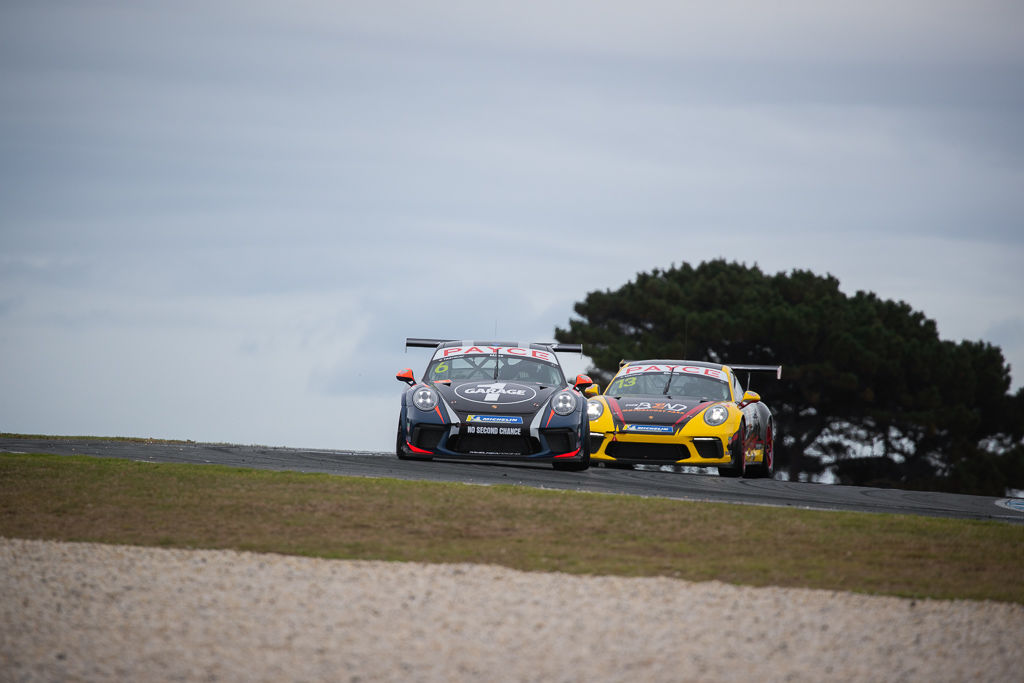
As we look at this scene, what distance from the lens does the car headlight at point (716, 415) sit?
15.8 m

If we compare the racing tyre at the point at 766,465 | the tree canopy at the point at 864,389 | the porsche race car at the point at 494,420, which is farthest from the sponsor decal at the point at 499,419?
the tree canopy at the point at 864,389

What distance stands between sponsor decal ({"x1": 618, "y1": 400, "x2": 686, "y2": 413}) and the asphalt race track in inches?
32.6

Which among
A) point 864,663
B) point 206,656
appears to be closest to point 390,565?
point 206,656

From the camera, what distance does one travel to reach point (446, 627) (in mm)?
6332

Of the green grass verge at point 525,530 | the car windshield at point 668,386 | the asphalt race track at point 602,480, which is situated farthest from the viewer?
the car windshield at point 668,386

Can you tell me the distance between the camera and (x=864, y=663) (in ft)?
19.2

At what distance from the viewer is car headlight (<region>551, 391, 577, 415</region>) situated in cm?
1471

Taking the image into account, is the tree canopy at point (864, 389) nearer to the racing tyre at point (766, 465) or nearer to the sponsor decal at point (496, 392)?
the racing tyre at point (766, 465)

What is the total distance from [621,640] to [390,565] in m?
2.26

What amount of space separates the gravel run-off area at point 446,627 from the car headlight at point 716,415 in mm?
8250

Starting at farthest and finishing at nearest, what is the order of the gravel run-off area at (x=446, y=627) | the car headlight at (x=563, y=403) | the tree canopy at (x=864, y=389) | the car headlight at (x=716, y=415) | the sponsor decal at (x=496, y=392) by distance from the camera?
1. the tree canopy at (x=864, y=389)
2. the car headlight at (x=716, y=415)
3. the sponsor decal at (x=496, y=392)
4. the car headlight at (x=563, y=403)
5. the gravel run-off area at (x=446, y=627)

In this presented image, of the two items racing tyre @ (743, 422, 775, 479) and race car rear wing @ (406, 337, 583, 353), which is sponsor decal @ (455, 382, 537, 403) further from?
racing tyre @ (743, 422, 775, 479)

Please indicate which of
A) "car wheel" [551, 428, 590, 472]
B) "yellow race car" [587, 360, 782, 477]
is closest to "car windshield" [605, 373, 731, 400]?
"yellow race car" [587, 360, 782, 477]

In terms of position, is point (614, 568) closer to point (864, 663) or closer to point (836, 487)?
point (864, 663)
